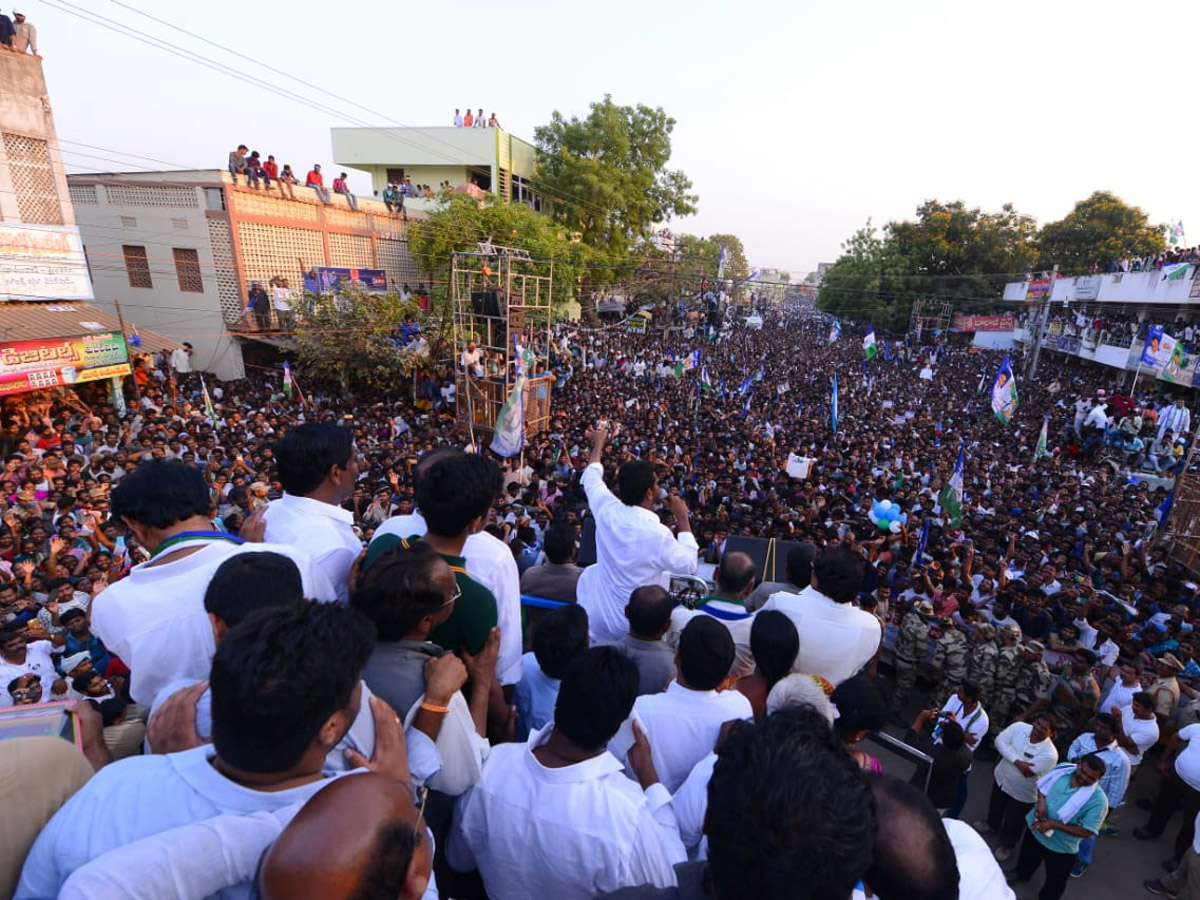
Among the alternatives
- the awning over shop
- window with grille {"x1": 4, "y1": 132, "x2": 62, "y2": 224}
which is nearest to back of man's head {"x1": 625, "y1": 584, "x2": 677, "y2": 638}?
the awning over shop

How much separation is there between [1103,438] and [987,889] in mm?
17705

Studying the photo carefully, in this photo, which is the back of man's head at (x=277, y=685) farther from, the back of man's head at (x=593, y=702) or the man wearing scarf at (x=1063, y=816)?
the man wearing scarf at (x=1063, y=816)

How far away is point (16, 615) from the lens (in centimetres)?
465

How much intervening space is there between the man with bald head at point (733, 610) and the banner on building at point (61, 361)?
1331 cm

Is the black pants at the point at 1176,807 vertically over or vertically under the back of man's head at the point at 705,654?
under

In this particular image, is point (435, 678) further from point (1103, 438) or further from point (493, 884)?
point (1103, 438)

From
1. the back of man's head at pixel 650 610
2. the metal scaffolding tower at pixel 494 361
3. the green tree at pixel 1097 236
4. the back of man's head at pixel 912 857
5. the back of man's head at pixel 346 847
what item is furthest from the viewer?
the green tree at pixel 1097 236

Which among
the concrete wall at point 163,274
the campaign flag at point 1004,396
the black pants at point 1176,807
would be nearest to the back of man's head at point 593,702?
the black pants at point 1176,807

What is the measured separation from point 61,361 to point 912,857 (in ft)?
49.5

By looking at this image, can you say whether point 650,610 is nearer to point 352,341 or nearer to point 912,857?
point 912,857

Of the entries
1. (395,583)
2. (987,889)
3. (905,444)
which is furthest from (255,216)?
(987,889)

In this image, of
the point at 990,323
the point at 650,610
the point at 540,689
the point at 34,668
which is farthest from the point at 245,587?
the point at 990,323

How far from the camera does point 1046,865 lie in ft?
11.8

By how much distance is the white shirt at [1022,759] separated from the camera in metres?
3.69
